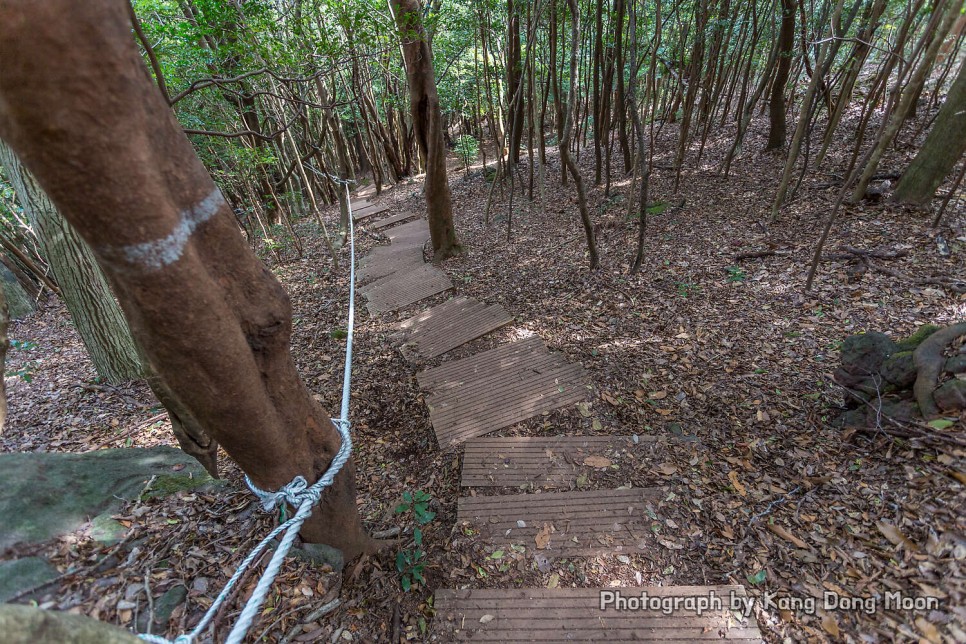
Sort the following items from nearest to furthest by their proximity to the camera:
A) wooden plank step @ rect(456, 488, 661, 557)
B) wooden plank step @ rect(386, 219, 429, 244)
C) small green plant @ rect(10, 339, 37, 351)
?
wooden plank step @ rect(456, 488, 661, 557) < small green plant @ rect(10, 339, 37, 351) < wooden plank step @ rect(386, 219, 429, 244)

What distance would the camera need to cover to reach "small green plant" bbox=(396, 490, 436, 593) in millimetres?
2064

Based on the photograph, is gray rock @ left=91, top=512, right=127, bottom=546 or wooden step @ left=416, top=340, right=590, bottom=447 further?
wooden step @ left=416, top=340, right=590, bottom=447

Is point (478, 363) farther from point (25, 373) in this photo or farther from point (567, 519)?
point (25, 373)

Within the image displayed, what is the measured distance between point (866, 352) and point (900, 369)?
0.22m

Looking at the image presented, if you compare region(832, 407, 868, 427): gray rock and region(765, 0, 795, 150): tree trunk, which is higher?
region(765, 0, 795, 150): tree trunk

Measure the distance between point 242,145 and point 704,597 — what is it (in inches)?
344

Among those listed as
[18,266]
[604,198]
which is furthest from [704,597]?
[18,266]

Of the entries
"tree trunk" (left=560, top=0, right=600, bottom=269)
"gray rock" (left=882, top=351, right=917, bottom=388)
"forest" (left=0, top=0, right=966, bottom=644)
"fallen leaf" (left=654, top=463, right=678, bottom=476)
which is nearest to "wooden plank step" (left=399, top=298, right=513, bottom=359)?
"forest" (left=0, top=0, right=966, bottom=644)

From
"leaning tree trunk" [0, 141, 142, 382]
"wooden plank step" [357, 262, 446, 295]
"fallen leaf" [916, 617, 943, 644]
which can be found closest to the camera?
"fallen leaf" [916, 617, 943, 644]

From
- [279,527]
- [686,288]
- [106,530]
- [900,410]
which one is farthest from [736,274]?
[106,530]

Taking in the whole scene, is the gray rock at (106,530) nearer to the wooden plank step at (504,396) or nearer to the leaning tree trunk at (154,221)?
the leaning tree trunk at (154,221)

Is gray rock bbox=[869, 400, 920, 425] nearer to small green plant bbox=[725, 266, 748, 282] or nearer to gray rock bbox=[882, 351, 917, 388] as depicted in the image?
gray rock bbox=[882, 351, 917, 388]

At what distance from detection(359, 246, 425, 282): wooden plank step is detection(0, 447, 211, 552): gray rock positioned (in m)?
4.31

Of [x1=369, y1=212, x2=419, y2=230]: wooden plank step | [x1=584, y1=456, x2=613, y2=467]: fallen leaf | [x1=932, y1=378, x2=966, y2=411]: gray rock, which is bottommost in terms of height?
[x1=584, y1=456, x2=613, y2=467]: fallen leaf
